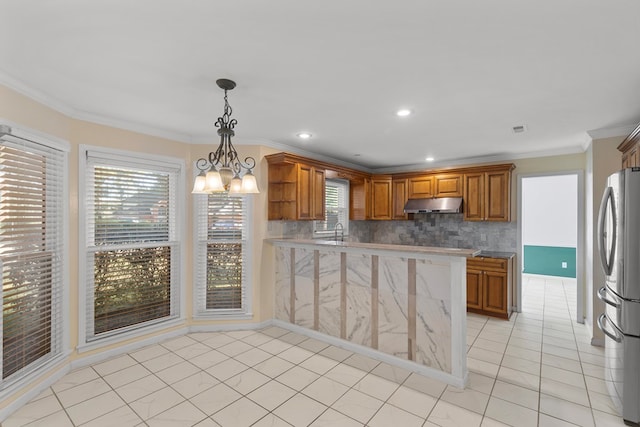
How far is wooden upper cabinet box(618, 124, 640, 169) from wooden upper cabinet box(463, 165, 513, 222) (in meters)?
1.41

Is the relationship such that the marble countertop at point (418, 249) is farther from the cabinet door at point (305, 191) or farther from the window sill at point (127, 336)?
the window sill at point (127, 336)

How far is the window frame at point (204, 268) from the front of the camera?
3.85 meters

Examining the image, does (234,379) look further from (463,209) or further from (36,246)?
(463,209)

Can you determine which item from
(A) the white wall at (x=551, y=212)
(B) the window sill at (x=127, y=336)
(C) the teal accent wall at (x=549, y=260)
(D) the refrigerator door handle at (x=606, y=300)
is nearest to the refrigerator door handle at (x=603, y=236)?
(D) the refrigerator door handle at (x=606, y=300)

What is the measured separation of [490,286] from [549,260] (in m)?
4.21

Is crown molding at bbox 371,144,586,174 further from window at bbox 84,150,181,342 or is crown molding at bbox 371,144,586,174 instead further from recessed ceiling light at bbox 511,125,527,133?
window at bbox 84,150,181,342

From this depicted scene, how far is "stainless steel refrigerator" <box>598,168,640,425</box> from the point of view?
6.98 ft

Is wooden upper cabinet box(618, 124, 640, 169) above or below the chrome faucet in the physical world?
above

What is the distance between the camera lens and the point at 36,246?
2.58m

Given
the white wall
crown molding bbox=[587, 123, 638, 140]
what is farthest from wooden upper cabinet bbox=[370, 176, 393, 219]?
the white wall

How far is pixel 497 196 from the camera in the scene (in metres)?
4.67

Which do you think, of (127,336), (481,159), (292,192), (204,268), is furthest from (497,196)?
(127,336)

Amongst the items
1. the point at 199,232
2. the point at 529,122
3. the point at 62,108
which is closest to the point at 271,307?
the point at 199,232

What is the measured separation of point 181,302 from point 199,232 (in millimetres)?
892
